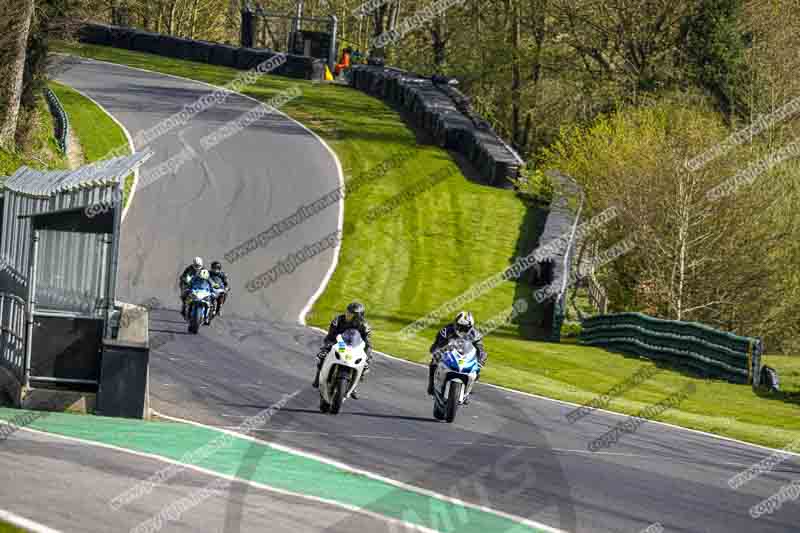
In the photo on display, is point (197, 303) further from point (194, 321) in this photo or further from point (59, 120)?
point (59, 120)

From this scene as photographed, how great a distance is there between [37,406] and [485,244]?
2304 centimetres

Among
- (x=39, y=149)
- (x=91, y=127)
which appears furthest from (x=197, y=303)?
(x=91, y=127)

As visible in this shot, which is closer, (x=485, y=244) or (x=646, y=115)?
(x=485, y=244)

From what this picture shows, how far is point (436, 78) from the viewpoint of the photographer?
177 ft

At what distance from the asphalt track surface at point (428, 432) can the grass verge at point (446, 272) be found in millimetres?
1507

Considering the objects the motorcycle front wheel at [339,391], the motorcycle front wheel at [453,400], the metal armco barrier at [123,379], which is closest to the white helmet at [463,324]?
the motorcycle front wheel at [453,400]

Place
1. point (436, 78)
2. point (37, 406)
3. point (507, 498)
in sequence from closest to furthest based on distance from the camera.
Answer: point (507, 498) → point (37, 406) → point (436, 78)

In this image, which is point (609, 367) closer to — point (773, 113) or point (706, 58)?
point (773, 113)

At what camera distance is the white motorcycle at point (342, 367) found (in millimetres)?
14961

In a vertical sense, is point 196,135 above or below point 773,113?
below

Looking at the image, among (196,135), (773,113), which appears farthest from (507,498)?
(773,113)

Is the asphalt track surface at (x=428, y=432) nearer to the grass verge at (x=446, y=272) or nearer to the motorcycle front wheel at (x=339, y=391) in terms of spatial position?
the motorcycle front wheel at (x=339, y=391)

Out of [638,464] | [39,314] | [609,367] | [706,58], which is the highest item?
[706,58]

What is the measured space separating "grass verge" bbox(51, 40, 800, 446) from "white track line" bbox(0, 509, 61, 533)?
11040 millimetres
